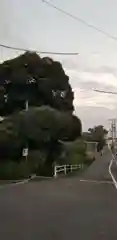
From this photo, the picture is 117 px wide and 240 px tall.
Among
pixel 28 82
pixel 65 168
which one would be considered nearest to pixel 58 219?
pixel 28 82

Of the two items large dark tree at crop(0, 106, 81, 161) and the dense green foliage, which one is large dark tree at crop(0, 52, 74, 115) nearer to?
the dense green foliage

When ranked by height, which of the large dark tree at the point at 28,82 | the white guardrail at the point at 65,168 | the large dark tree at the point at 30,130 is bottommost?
the white guardrail at the point at 65,168

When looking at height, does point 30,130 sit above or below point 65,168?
above

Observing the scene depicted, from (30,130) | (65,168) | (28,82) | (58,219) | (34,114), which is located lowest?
(58,219)

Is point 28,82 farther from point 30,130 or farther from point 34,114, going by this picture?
point 30,130

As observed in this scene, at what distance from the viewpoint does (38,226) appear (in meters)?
10.7

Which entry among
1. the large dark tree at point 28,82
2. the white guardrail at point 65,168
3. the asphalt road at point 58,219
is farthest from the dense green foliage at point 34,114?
the asphalt road at point 58,219

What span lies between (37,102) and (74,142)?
22.3 feet

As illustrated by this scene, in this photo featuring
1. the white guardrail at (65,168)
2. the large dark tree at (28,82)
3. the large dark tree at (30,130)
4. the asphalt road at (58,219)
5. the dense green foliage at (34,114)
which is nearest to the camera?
the asphalt road at (58,219)

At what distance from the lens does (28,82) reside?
4053 cm

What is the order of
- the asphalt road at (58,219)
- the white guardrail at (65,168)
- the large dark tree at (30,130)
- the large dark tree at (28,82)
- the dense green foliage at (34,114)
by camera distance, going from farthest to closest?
the large dark tree at (28,82) < the white guardrail at (65,168) < the dense green foliage at (34,114) < the large dark tree at (30,130) < the asphalt road at (58,219)

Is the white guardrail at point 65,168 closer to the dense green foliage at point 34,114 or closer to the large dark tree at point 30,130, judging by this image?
the dense green foliage at point 34,114

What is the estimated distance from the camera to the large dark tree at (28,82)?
131 ft

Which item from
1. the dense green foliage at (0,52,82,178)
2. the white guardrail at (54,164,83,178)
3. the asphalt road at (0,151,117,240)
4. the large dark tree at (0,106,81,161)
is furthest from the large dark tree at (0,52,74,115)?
the asphalt road at (0,151,117,240)
